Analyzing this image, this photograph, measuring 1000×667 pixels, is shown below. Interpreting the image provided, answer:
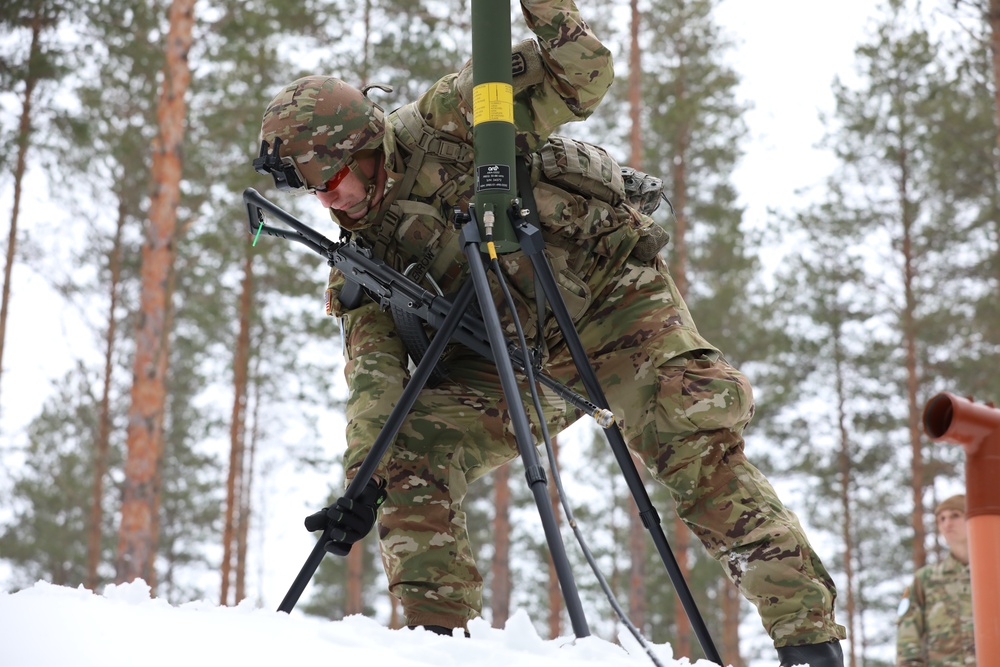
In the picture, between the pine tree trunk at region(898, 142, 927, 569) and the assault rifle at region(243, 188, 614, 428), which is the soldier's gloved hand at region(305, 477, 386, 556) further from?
the pine tree trunk at region(898, 142, 927, 569)

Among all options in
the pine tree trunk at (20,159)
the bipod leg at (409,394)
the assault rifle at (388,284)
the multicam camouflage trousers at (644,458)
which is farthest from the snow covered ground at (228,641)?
the pine tree trunk at (20,159)

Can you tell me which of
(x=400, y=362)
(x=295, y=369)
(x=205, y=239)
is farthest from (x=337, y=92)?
(x=295, y=369)

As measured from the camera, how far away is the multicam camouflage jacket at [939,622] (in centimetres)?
653

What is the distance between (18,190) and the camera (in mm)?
13633

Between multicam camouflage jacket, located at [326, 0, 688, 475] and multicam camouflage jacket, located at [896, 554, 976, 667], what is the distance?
4.61 metres

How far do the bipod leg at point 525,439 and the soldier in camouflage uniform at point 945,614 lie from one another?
5.22m

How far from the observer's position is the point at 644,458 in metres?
3.15

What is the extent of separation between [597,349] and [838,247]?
13771mm

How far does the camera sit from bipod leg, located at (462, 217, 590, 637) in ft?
6.27

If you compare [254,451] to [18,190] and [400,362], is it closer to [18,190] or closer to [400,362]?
[18,190]

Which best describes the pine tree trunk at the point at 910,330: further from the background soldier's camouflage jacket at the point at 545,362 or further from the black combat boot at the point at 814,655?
the black combat boot at the point at 814,655

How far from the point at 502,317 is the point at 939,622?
4.99m

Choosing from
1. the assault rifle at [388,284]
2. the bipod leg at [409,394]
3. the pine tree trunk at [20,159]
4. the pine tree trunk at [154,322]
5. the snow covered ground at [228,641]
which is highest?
the pine tree trunk at [20,159]

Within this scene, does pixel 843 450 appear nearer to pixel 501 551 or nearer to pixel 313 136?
pixel 501 551
